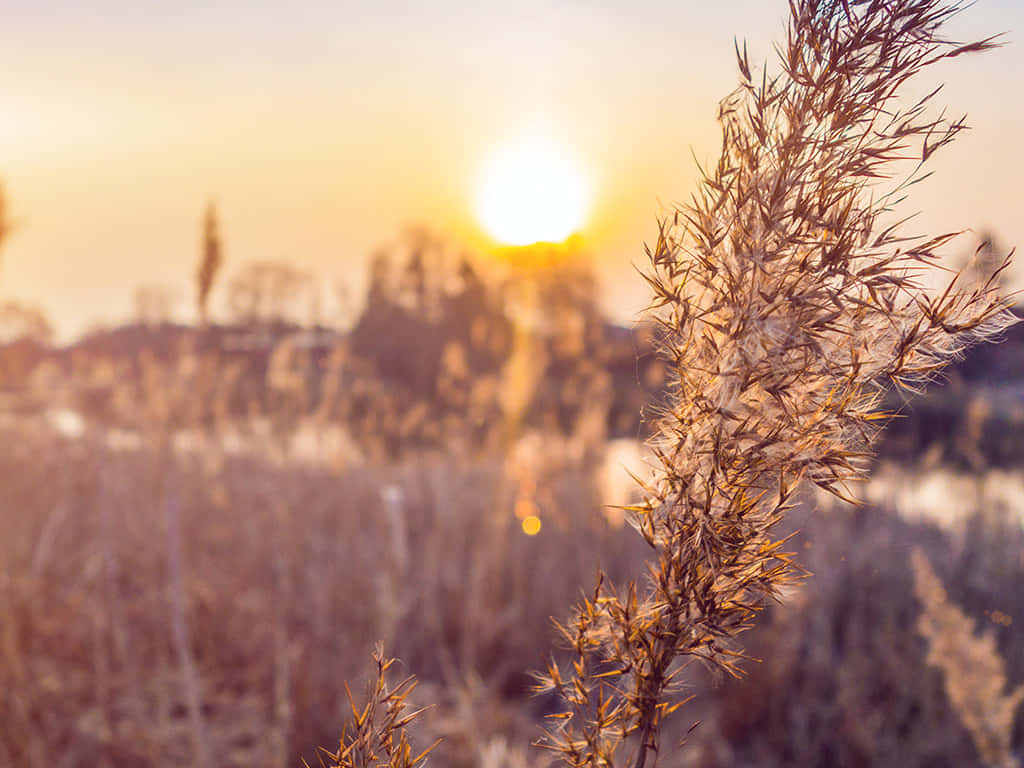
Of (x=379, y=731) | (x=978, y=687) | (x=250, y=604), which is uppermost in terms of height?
(x=379, y=731)

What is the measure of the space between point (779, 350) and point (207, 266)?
2168 mm

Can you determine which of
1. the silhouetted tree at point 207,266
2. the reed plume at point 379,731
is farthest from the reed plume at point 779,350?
the silhouetted tree at point 207,266

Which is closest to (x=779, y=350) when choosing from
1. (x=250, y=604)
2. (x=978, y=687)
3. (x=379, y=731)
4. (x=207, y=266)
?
(x=379, y=731)

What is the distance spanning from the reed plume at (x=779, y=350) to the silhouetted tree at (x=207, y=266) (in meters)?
2.10

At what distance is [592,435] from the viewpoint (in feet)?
22.5

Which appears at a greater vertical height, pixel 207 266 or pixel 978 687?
pixel 207 266

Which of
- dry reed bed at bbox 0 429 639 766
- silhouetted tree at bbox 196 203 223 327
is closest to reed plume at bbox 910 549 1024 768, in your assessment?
dry reed bed at bbox 0 429 639 766

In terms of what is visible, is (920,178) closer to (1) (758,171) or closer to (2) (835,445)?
(1) (758,171)

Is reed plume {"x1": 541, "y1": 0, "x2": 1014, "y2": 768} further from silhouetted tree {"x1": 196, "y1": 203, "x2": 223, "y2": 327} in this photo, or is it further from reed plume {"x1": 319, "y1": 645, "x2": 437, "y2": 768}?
silhouetted tree {"x1": 196, "y1": 203, "x2": 223, "y2": 327}

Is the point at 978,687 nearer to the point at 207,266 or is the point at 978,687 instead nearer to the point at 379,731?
the point at 379,731

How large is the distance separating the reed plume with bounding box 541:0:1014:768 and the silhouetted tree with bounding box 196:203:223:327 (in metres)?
2.10

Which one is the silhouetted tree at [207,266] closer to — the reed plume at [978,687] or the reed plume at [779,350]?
the reed plume at [779,350]

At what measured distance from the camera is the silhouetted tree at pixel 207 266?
7.68 ft

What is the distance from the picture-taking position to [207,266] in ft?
7.67
